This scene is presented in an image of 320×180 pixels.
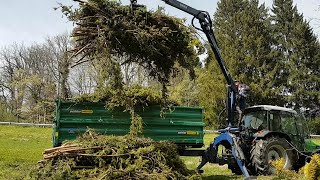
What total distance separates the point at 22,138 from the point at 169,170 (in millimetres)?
19575

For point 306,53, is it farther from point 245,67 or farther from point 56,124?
point 56,124

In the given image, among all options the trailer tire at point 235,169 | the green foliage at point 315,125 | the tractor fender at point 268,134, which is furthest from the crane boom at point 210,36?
the green foliage at point 315,125

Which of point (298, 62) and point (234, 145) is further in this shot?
point (298, 62)

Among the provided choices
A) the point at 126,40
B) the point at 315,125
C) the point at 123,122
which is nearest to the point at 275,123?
the point at 123,122

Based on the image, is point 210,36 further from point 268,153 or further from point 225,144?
point 268,153

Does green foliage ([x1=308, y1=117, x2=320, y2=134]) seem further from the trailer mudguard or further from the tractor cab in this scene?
the trailer mudguard

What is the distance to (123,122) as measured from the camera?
31.4ft

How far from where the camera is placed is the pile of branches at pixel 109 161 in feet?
20.3

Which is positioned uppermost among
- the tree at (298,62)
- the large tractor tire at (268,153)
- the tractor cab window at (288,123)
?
the tree at (298,62)

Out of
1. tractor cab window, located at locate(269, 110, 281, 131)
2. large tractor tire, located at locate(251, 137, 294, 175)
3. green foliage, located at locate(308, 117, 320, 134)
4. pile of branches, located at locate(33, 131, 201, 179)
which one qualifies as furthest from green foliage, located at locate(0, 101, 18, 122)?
pile of branches, located at locate(33, 131, 201, 179)

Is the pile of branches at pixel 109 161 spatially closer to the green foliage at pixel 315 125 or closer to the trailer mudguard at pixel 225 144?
the trailer mudguard at pixel 225 144

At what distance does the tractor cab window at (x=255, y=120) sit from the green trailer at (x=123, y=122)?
1.18 m

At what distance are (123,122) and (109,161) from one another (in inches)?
123

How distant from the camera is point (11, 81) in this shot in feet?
143
